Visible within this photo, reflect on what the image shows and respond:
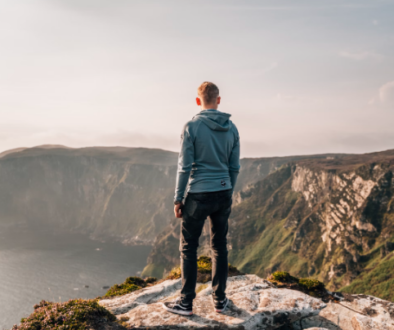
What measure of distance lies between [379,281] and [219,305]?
490 feet

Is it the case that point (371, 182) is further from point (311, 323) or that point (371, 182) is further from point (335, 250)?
point (311, 323)

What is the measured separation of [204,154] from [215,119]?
902mm

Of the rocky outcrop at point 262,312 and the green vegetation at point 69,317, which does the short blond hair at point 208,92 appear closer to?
the rocky outcrop at point 262,312

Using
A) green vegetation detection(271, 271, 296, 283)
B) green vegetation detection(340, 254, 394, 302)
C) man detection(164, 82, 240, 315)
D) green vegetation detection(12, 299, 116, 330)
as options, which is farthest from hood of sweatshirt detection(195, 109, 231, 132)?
green vegetation detection(340, 254, 394, 302)

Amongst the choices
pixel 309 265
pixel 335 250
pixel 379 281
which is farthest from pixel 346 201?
pixel 379 281

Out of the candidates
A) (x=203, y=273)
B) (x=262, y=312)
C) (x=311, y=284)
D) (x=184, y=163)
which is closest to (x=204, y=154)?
(x=184, y=163)

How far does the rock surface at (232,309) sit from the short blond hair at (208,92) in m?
5.06

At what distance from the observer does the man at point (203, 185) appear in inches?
279

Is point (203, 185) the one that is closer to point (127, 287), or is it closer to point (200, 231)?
point (200, 231)

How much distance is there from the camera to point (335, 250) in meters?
174

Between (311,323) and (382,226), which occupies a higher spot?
(311,323)

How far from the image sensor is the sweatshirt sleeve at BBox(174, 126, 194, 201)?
696 centimetres

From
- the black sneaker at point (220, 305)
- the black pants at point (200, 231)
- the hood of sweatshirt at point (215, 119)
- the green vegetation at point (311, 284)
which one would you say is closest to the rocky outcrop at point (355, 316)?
the green vegetation at point (311, 284)

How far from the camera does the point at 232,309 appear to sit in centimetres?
724
